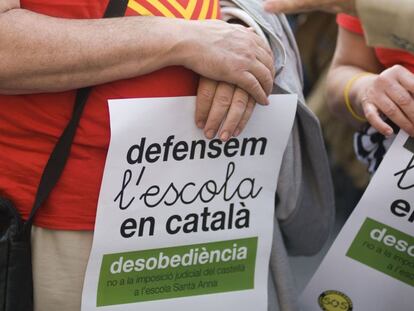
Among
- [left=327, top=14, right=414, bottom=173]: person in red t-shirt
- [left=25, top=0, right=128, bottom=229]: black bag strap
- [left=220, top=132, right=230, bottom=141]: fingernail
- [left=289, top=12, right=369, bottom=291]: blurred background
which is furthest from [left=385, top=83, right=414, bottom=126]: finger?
[left=289, top=12, right=369, bottom=291]: blurred background

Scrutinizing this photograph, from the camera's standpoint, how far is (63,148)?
1.34m

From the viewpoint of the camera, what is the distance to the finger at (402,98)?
155 cm

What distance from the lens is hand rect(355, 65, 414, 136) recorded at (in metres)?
1.55

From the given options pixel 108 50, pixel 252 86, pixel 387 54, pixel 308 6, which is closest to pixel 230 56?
pixel 252 86

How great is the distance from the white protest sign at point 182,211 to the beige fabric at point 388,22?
262 mm

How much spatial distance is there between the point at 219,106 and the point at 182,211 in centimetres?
20

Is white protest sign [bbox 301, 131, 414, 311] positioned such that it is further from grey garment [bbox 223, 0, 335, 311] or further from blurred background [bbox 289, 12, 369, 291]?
blurred background [bbox 289, 12, 369, 291]

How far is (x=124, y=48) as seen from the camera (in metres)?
1.30

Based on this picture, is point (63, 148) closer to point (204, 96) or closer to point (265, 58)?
point (204, 96)

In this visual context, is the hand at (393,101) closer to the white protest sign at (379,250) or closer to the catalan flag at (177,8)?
the white protest sign at (379,250)

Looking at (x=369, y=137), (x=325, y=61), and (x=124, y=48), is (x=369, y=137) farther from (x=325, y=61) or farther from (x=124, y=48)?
(x=325, y=61)

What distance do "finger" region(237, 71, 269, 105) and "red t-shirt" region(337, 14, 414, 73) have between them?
0.44m

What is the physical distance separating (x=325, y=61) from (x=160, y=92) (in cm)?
230

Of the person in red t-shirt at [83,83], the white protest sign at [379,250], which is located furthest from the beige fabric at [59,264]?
the white protest sign at [379,250]
